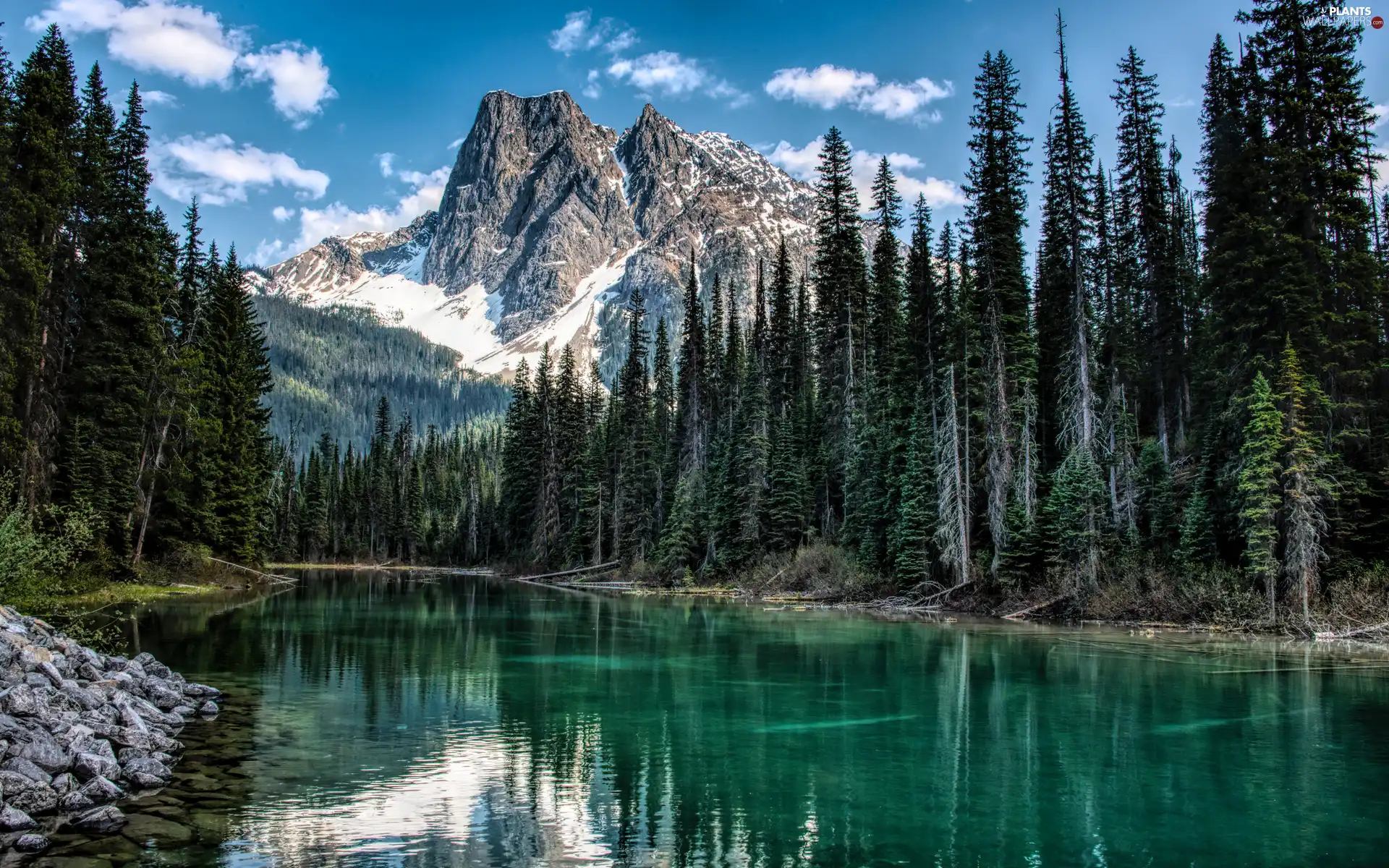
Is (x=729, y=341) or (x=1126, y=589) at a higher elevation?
(x=729, y=341)

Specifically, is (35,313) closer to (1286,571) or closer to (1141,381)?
(1286,571)

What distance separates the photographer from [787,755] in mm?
14188

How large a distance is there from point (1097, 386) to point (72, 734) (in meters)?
42.1

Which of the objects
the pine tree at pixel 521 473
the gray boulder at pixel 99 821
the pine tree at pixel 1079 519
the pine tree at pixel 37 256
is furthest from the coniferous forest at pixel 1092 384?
the pine tree at pixel 37 256

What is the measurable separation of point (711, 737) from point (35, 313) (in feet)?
96.0

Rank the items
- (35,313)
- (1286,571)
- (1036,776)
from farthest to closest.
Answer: (35,313) < (1286,571) < (1036,776)

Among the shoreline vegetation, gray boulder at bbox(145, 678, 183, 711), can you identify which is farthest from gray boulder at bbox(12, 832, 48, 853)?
the shoreline vegetation

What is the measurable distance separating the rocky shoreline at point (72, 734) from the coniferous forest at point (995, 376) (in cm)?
1622

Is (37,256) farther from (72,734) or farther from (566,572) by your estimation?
(566,572)

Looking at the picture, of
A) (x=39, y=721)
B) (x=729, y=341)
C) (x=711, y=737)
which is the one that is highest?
(x=729, y=341)

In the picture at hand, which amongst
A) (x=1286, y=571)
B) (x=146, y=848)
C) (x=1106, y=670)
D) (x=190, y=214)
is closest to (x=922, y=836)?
(x=146, y=848)

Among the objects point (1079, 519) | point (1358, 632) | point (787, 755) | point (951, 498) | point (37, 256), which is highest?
point (37, 256)

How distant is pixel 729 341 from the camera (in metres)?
74.1

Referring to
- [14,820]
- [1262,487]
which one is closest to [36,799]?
[14,820]
